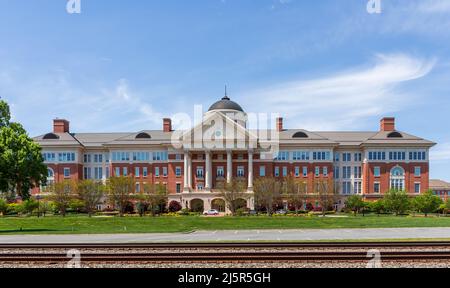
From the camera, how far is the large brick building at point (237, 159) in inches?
2753

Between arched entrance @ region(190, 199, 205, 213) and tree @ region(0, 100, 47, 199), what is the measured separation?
34462mm

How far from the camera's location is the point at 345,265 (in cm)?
1372

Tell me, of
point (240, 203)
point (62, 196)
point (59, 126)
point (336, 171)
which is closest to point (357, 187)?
point (336, 171)

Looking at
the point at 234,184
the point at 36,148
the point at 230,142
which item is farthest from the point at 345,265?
the point at 230,142

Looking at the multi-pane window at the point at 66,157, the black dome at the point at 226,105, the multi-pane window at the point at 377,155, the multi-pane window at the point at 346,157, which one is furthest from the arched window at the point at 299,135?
the multi-pane window at the point at 66,157

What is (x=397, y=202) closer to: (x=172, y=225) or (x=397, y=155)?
(x=397, y=155)

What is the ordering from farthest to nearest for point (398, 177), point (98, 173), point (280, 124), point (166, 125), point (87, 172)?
point (166, 125), point (280, 124), point (87, 172), point (98, 173), point (398, 177)

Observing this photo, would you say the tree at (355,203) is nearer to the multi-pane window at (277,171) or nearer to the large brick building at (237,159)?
the large brick building at (237,159)

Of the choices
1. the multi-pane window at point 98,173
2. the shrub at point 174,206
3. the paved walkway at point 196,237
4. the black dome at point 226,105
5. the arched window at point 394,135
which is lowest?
the shrub at point 174,206

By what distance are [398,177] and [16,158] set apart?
6232 centimetres

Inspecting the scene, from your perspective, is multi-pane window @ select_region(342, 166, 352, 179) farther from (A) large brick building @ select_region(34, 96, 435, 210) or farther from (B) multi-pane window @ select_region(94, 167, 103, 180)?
(B) multi-pane window @ select_region(94, 167, 103, 180)

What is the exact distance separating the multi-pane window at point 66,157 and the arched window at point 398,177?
59.8 m

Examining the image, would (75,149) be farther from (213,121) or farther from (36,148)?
(36,148)

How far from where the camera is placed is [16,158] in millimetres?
34125
